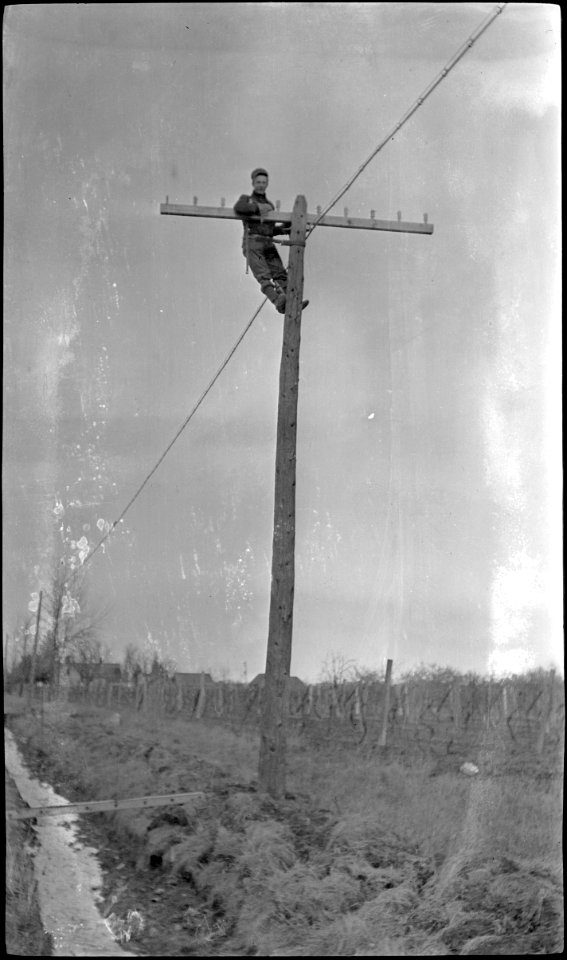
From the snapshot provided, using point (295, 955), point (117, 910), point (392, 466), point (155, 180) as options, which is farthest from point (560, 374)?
point (117, 910)

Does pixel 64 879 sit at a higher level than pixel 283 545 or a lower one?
lower

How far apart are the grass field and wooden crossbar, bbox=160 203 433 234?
3.56 meters

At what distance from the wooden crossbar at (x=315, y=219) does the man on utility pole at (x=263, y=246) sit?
1.8 inches

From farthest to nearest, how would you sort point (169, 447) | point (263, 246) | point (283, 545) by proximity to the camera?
point (263, 246) < point (283, 545) < point (169, 447)

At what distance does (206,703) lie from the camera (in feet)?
20.0

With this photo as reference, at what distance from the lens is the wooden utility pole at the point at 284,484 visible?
6289mm

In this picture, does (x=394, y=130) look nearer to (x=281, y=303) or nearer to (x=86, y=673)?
(x=281, y=303)

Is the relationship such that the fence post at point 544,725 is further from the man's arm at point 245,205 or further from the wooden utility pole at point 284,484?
the man's arm at point 245,205

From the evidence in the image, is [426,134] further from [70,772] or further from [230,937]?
[230,937]

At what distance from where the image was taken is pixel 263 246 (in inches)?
265

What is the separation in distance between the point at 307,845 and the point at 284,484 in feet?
7.99

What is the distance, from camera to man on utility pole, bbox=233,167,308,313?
6562mm

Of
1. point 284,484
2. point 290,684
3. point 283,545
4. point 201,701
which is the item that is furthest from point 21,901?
point 284,484

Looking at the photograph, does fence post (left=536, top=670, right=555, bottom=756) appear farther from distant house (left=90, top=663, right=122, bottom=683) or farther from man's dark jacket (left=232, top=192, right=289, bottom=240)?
man's dark jacket (left=232, top=192, right=289, bottom=240)
